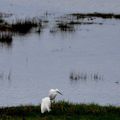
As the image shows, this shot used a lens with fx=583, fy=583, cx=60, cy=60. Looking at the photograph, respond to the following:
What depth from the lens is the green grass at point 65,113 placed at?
14.4 m

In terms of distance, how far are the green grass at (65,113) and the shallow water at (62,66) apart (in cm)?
435

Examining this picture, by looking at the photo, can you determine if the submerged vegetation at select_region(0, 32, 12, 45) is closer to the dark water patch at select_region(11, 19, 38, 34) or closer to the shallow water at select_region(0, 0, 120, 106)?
the shallow water at select_region(0, 0, 120, 106)

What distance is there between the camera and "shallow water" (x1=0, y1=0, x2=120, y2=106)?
866 inches

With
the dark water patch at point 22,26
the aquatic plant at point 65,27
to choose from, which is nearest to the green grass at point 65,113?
the dark water patch at point 22,26

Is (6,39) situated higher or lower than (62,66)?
lower

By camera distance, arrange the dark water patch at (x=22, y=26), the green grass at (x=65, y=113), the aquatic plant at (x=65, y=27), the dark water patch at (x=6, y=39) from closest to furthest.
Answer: the green grass at (x=65, y=113), the dark water patch at (x=6, y=39), the dark water patch at (x=22, y=26), the aquatic plant at (x=65, y=27)

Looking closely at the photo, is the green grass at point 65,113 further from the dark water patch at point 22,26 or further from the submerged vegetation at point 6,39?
the dark water patch at point 22,26

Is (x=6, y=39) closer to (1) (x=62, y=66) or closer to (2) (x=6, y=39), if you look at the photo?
(2) (x=6, y=39)

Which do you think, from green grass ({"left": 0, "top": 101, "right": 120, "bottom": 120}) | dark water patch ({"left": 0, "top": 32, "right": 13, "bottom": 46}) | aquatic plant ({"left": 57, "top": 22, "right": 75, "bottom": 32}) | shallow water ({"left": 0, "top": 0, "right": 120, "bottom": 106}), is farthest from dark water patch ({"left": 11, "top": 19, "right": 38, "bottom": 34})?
green grass ({"left": 0, "top": 101, "right": 120, "bottom": 120})

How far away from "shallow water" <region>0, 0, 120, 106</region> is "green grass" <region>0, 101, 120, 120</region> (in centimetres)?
435

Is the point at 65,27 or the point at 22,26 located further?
the point at 65,27

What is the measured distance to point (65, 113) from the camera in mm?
14883

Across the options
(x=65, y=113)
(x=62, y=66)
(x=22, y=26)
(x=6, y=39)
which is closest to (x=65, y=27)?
(x=22, y=26)

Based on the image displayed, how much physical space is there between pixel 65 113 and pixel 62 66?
1514 centimetres
